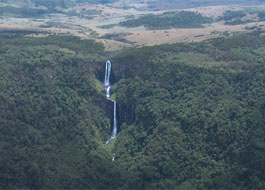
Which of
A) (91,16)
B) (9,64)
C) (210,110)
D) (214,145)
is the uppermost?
(91,16)

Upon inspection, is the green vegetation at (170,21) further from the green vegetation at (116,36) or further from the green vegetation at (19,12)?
the green vegetation at (19,12)

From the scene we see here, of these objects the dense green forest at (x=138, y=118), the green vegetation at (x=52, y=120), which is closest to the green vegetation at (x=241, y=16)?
the dense green forest at (x=138, y=118)

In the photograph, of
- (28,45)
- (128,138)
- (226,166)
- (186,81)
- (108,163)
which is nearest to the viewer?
(226,166)

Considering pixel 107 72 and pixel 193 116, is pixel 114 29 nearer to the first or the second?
pixel 107 72

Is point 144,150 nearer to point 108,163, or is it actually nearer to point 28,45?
point 108,163

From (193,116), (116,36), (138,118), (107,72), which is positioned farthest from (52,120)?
(116,36)

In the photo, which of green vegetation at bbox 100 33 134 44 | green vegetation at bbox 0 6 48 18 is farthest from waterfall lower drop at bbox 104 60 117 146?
green vegetation at bbox 0 6 48 18

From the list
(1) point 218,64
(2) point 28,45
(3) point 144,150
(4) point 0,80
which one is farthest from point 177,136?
(2) point 28,45
